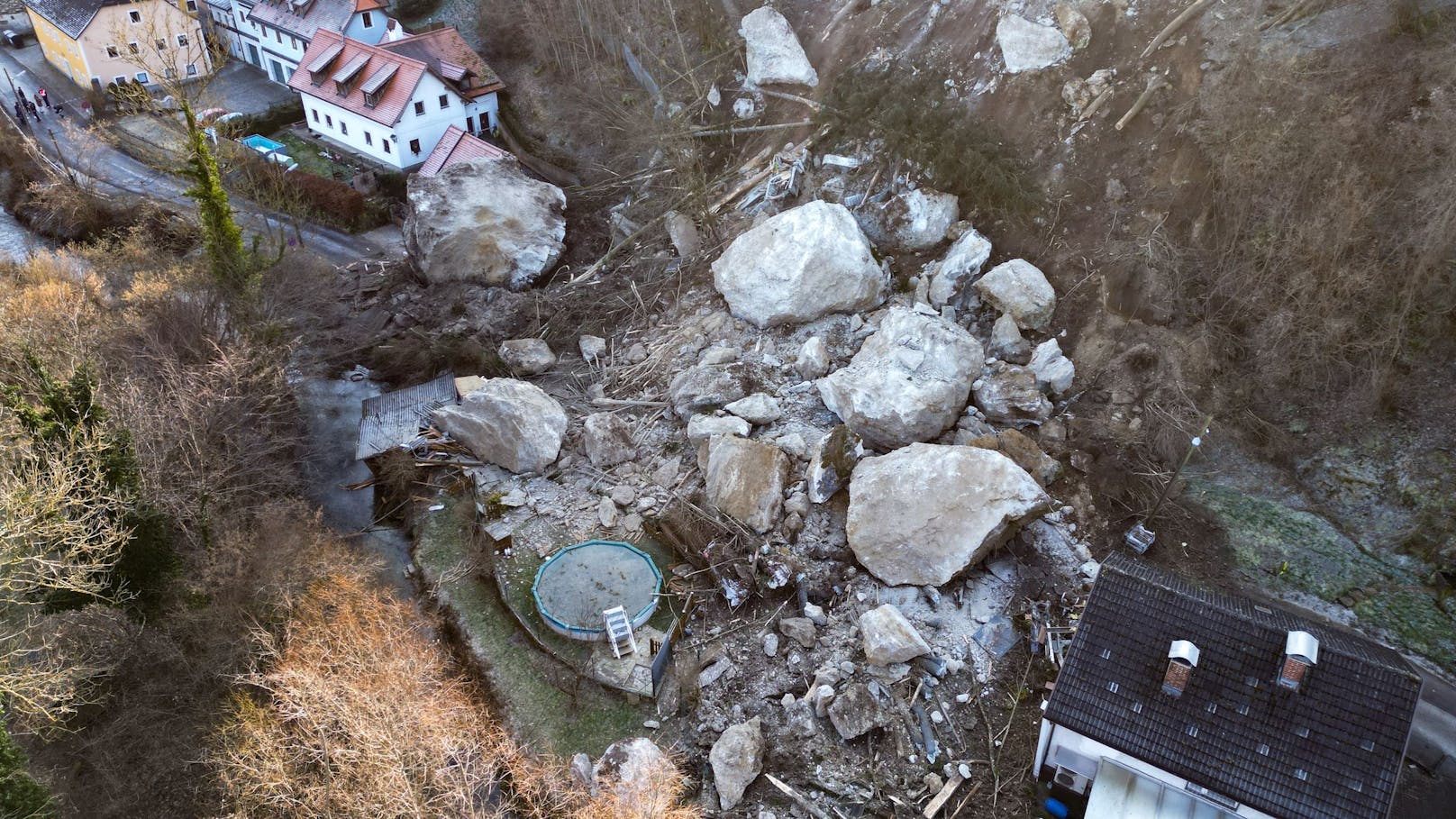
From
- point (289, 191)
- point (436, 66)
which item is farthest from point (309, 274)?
point (436, 66)

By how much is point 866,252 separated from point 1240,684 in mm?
14285

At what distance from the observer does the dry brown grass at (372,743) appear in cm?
1305

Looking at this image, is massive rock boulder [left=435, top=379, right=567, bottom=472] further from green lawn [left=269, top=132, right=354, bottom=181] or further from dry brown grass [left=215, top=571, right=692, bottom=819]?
green lawn [left=269, top=132, right=354, bottom=181]

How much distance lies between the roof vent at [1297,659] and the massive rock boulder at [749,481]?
9.90 m

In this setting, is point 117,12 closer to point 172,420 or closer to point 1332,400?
point 172,420

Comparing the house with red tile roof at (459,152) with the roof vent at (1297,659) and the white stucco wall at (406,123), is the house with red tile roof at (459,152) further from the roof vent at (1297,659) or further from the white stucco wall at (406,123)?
the roof vent at (1297,659)

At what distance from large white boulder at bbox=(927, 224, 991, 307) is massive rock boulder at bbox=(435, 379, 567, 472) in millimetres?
10857

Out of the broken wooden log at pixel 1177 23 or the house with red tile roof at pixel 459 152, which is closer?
the broken wooden log at pixel 1177 23

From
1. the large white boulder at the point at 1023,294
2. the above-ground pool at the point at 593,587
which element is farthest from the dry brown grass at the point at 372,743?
the large white boulder at the point at 1023,294

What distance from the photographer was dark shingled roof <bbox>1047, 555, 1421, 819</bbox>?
12.2m

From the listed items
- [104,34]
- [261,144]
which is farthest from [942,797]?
[104,34]

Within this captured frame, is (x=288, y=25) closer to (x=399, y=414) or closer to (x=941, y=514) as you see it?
(x=399, y=414)

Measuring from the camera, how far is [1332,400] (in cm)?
1925

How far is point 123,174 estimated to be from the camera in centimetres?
3731
